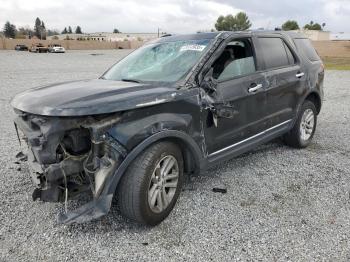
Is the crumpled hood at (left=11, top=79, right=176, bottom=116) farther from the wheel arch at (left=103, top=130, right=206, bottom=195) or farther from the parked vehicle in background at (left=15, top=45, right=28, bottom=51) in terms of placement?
the parked vehicle in background at (left=15, top=45, right=28, bottom=51)

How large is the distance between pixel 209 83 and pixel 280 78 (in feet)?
5.05

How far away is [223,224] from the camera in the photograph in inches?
130

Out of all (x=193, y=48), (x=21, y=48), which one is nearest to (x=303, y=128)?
(x=193, y=48)

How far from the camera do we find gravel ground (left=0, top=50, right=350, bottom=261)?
9.45 ft

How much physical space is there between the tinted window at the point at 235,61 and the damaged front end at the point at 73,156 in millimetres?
1490

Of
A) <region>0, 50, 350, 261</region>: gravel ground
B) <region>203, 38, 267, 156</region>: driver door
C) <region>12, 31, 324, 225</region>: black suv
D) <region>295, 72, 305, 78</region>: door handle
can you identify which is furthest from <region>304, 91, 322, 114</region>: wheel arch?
<region>203, 38, 267, 156</region>: driver door

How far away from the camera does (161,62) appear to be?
4.02 metres

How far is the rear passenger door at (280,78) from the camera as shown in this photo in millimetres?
→ 4508

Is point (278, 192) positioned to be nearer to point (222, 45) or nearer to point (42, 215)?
point (222, 45)

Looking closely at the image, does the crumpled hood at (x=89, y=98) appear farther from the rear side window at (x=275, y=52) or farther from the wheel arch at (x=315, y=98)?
the wheel arch at (x=315, y=98)

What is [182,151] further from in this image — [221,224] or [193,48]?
[193,48]

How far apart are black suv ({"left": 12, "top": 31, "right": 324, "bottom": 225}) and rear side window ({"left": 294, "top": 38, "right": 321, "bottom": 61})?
0.71m

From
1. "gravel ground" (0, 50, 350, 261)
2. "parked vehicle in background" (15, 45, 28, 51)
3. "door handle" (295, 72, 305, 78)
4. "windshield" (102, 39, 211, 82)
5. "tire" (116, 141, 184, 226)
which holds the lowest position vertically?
"gravel ground" (0, 50, 350, 261)

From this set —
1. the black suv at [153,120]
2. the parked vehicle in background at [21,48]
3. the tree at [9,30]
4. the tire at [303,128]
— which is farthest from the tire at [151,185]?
the tree at [9,30]
